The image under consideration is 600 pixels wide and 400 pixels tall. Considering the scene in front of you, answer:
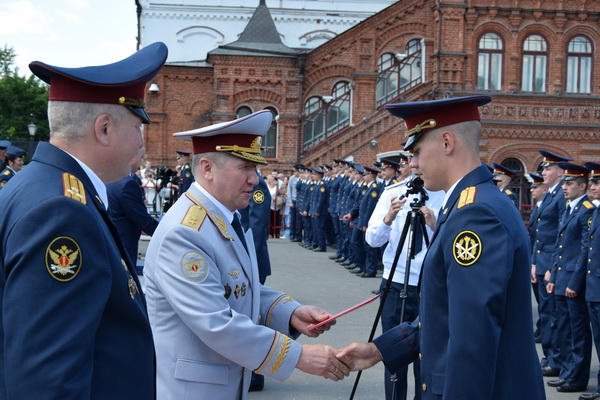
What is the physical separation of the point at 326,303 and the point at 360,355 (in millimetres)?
7548

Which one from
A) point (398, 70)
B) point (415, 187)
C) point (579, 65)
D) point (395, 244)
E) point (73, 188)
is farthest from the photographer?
point (398, 70)

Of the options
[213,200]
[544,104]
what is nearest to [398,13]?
[544,104]

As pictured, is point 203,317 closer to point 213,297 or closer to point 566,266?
point 213,297

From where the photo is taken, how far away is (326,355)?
3244mm

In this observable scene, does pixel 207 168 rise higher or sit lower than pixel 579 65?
lower

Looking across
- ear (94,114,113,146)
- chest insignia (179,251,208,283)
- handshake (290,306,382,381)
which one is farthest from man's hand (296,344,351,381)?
ear (94,114,113,146)

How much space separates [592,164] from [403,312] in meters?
3.46

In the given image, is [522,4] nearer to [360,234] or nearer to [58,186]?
[360,234]

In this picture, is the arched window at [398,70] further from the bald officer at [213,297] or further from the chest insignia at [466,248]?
the chest insignia at [466,248]

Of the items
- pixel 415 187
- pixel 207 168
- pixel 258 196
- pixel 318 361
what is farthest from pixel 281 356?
pixel 258 196

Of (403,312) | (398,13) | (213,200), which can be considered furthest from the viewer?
(398,13)

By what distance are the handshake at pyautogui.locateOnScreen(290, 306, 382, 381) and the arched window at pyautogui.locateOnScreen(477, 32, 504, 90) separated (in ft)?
80.2

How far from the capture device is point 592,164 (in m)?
7.61

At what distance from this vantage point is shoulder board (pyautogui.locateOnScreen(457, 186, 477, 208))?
2.90 metres
